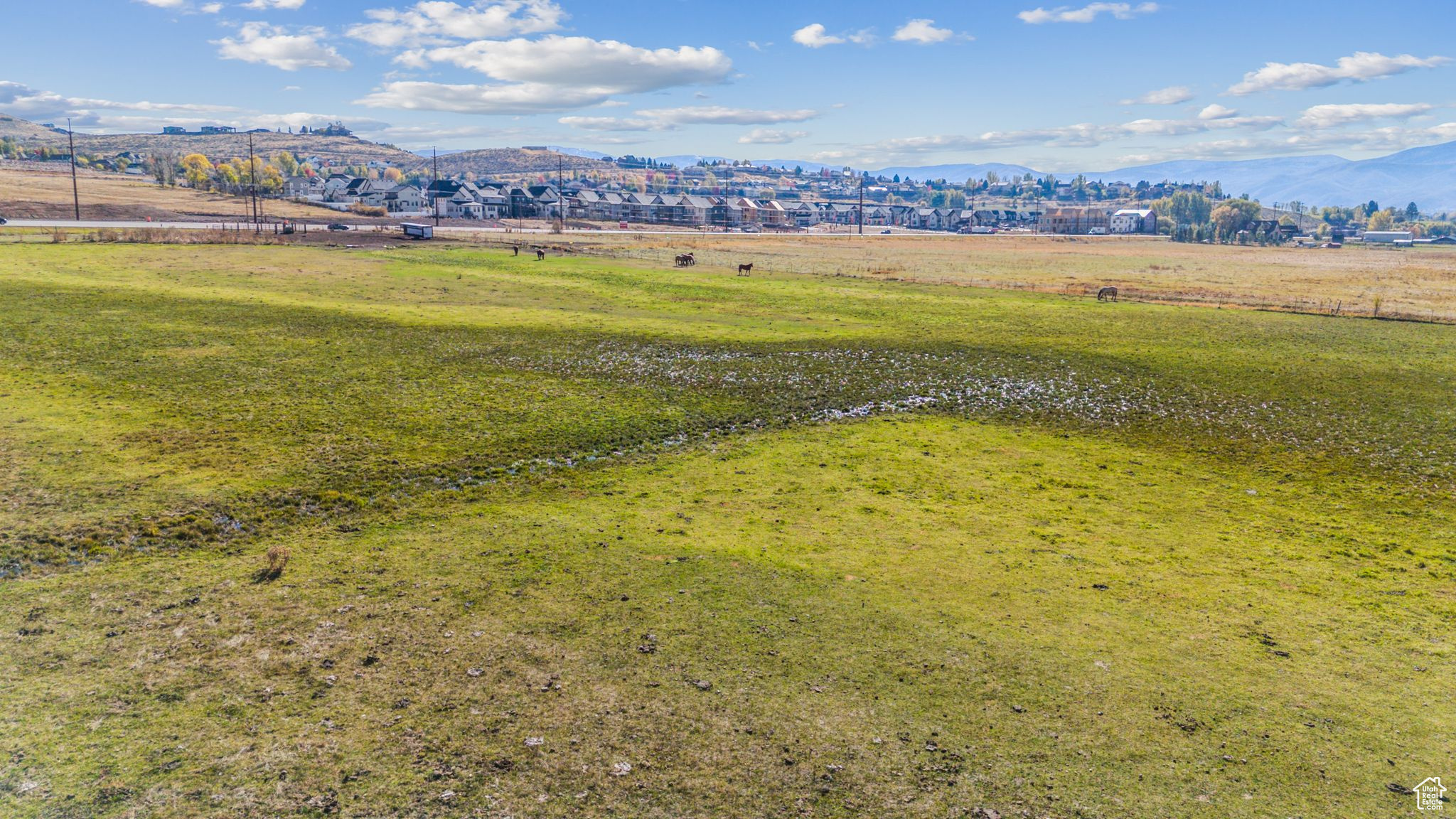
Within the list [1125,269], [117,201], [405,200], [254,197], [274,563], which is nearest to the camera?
[274,563]

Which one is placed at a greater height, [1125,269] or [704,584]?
[1125,269]

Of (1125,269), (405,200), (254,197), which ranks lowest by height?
(1125,269)

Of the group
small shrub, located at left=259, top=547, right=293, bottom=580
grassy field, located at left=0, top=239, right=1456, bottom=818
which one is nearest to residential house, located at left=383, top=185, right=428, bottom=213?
grassy field, located at left=0, top=239, right=1456, bottom=818

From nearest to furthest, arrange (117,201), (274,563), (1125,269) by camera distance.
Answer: (274,563) → (1125,269) → (117,201)

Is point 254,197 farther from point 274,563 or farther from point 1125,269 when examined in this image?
point 274,563

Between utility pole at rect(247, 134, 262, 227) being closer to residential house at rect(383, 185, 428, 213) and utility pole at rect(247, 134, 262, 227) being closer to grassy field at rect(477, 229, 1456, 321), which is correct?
residential house at rect(383, 185, 428, 213)

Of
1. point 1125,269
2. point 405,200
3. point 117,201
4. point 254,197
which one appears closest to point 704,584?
point 1125,269

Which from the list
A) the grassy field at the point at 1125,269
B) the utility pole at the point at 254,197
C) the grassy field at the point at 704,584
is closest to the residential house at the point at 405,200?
the utility pole at the point at 254,197

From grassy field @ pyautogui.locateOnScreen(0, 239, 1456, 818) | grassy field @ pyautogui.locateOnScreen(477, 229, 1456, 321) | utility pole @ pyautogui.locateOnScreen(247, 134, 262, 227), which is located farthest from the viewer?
utility pole @ pyautogui.locateOnScreen(247, 134, 262, 227)
